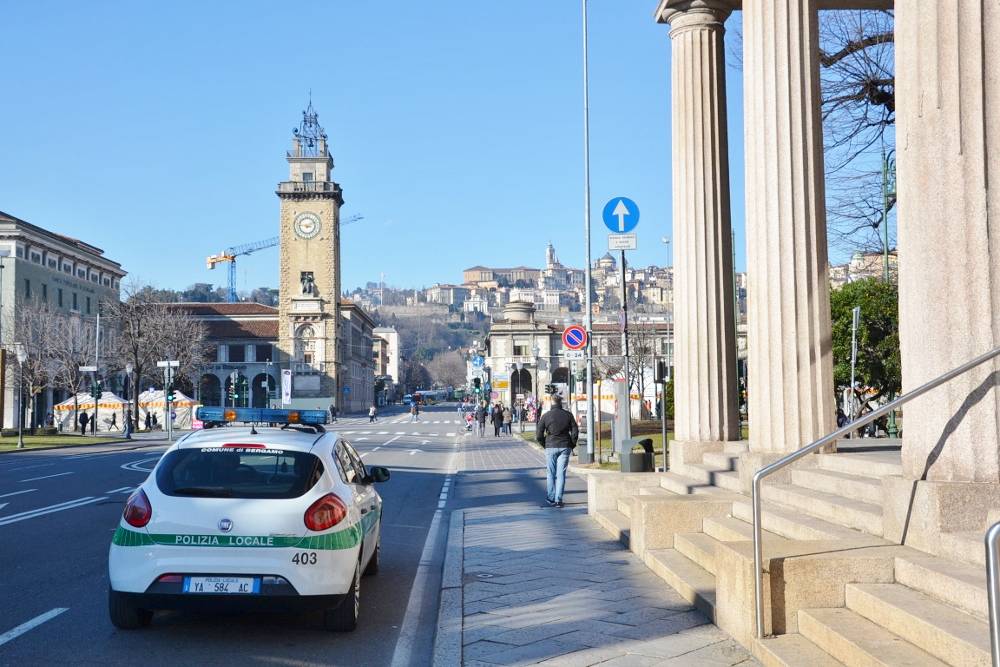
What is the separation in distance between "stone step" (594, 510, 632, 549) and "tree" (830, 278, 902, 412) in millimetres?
21861

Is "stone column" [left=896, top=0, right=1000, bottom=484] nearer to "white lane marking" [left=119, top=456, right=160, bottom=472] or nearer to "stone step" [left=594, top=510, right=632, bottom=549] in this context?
"stone step" [left=594, top=510, right=632, bottom=549]

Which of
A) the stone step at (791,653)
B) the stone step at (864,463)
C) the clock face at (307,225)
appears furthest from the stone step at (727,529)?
the clock face at (307,225)

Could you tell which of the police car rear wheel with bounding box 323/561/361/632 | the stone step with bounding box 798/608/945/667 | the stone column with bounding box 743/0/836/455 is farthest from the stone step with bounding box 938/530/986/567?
the police car rear wheel with bounding box 323/561/361/632

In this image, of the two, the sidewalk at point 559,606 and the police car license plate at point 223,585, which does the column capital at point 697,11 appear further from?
the police car license plate at point 223,585

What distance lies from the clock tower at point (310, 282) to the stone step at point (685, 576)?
4024 inches

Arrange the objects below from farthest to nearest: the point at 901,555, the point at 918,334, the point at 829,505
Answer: the point at 829,505 → the point at 918,334 → the point at 901,555

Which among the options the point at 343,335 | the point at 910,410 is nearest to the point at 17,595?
the point at 910,410

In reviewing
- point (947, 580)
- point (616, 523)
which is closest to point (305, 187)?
point (616, 523)

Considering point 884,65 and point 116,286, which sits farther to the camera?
point 116,286

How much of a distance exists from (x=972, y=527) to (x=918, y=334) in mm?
1228

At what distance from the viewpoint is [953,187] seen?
6008 mm

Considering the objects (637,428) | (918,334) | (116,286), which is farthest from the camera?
(116,286)

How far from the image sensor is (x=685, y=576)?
7.95 metres

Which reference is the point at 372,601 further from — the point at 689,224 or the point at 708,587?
the point at 689,224
